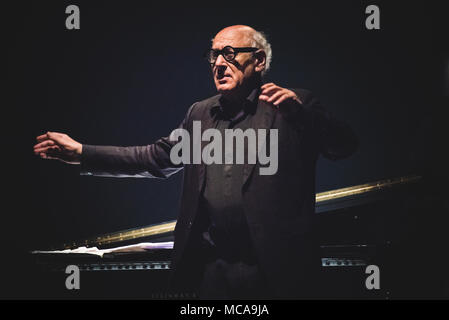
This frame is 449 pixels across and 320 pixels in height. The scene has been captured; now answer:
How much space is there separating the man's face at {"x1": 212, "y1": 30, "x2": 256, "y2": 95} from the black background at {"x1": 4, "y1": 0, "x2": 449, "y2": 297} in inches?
44.8

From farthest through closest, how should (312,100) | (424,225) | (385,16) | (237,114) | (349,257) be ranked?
(385,16), (424,225), (349,257), (237,114), (312,100)

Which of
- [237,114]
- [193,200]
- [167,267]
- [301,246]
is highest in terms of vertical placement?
[237,114]

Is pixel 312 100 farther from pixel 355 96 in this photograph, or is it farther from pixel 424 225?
pixel 355 96

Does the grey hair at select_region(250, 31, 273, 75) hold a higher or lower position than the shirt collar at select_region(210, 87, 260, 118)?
higher

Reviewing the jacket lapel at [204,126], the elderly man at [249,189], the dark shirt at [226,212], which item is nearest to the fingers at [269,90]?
the elderly man at [249,189]

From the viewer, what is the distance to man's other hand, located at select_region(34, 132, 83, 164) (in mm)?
2035

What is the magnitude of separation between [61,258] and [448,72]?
267 cm

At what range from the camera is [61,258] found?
7.52 feet

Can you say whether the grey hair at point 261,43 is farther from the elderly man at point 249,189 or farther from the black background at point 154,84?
the black background at point 154,84

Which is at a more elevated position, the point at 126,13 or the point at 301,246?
the point at 126,13

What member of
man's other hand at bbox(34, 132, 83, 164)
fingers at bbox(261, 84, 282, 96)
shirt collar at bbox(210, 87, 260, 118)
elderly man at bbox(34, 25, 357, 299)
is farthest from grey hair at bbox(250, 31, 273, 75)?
man's other hand at bbox(34, 132, 83, 164)

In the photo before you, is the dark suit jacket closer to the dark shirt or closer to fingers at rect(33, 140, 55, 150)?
the dark shirt

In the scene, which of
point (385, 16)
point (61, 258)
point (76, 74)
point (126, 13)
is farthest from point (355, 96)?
point (61, 258)

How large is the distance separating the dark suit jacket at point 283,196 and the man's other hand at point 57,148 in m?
0.52
